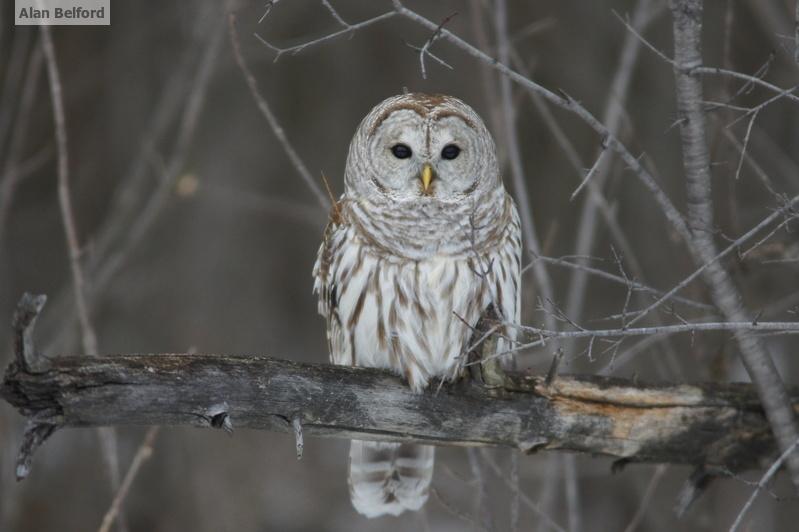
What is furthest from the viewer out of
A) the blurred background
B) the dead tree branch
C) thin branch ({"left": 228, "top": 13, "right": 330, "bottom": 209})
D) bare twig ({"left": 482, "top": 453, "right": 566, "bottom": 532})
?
the blurred background

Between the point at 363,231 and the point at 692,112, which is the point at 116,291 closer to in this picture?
the point at 363,231

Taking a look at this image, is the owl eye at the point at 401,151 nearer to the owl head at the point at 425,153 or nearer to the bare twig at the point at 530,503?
the owl head at the point at 425,153

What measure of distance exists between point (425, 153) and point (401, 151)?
0.10 meters

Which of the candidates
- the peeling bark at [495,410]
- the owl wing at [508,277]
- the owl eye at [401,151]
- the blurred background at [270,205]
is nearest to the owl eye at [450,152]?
the owl eye at [401,151]

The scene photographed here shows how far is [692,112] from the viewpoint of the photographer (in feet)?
9.75

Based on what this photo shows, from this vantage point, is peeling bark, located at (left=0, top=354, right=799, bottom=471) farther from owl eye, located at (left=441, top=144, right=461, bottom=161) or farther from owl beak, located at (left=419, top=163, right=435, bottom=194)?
owl eye, located at (left=441, top=144, right=461, bottom=161)

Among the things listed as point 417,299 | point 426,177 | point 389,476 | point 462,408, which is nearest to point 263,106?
point 426,177

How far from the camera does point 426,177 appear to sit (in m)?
3.54

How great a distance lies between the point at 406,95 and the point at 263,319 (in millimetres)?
3907

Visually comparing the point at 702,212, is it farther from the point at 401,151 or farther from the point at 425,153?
the point at 401,151

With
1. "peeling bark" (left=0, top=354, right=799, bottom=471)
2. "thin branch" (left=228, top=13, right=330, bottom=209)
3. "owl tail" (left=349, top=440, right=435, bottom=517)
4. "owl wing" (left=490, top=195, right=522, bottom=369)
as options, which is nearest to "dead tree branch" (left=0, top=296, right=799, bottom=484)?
"peeling bark" (left=0, top=354, right=799, bottom=471)

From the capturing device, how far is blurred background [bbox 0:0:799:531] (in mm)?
5762

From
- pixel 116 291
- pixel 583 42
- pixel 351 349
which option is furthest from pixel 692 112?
pixel 116 291

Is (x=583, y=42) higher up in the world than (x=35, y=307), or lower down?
higher up
